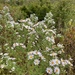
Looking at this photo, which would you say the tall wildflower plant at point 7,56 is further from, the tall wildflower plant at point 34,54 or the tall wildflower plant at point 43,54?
the tall wildflower plant at point 43,54

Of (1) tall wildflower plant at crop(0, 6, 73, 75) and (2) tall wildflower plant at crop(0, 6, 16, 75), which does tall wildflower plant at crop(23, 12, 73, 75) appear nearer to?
(1) tall wildflower plant at crop(0, 6, 73, 75)

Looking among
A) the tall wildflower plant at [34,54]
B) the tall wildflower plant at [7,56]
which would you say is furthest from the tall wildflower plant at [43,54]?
the tall wildflower plant at [7,56]

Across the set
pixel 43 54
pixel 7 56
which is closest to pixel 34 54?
pixel 7 56

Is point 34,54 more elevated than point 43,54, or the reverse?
point 43,54

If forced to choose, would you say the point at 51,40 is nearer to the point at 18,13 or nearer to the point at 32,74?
the point at 32,74

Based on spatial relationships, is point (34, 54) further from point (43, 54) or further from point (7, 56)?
point (43, 54)

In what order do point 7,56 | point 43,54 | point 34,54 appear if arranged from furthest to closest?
point 43,54 < point 7,56 < point 34,54

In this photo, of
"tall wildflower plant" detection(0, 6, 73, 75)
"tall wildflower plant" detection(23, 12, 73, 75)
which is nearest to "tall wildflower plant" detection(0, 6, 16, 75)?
"tall wildflower plant" detection(0, 6, 73, 75)

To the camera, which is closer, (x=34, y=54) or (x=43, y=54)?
(x=34, y=54)

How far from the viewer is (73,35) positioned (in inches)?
225

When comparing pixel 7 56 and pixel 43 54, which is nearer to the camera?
pixel 7 56

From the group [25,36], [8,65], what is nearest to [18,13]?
[25,36]

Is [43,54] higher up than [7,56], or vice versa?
[43,54]

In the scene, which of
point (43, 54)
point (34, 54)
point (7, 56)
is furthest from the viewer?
point (43, 54)
